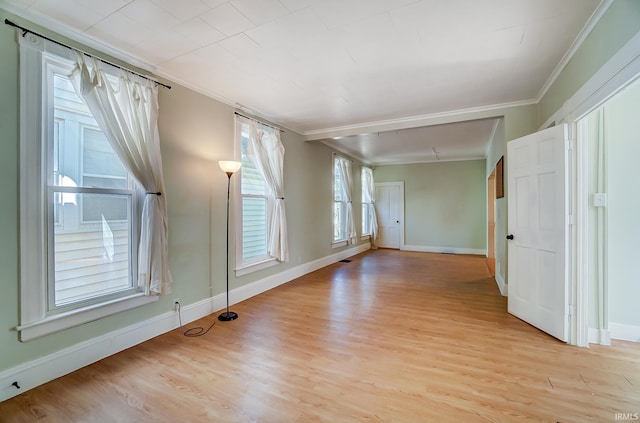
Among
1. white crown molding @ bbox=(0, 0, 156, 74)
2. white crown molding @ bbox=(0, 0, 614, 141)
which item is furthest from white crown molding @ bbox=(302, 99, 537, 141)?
white crown molding @ bbox=(0, 0, 156, 74)

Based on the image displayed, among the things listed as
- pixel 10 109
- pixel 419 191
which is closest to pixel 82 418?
pixel 10 109

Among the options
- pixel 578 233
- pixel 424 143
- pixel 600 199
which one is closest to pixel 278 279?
pixel 578 233

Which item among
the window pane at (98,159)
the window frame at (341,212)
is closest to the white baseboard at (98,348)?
the window pane at (98,159)

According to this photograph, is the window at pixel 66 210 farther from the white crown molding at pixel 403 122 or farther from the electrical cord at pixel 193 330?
the white crown molding at pixel 403 122

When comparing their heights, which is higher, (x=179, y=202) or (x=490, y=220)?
(x=179, y=202)

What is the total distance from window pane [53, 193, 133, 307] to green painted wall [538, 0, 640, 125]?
389 cm

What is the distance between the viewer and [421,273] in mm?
5367

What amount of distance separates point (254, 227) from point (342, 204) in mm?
3166

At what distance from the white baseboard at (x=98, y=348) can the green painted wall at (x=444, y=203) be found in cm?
601

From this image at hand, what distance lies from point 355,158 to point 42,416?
22.9 ft

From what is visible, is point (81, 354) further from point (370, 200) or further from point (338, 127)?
point (370, 200)

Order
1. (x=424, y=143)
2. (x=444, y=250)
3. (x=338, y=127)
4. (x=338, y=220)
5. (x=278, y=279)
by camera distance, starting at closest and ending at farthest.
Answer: (x=278, y=279) < (x=338, y=127) < (x=424, y=143) < (x=338, y=220) < (x=444, y=250)

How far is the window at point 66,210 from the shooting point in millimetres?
1946

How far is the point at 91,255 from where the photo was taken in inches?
91.4
